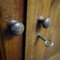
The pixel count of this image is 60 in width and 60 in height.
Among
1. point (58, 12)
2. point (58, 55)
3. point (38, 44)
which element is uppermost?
point (58, 12)

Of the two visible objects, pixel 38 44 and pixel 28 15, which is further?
pixel 38 44

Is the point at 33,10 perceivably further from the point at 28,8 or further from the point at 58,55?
the point at 58,55

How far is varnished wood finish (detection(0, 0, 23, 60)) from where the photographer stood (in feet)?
1.22

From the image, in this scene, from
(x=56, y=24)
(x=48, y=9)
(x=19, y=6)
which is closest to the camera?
(x=19, y=6)

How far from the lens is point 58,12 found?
22.6 inches

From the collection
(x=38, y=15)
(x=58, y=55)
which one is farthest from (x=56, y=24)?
(x=58, y=55)

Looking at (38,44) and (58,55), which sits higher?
(38,44)

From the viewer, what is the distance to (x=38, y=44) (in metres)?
0.58

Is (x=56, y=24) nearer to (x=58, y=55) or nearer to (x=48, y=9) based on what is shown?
(x=48, y=9)

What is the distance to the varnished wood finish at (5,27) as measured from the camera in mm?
373

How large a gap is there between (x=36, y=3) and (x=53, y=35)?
0.89 ft

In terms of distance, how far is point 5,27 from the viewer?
1.34 ft

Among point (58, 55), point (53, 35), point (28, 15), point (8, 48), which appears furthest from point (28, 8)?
point (58, 55)

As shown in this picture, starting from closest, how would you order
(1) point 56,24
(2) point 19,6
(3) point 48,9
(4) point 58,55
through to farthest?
(2) point 19,6 < (3) point 48,9 < (1) point 56,24 < (4) point 58,55
